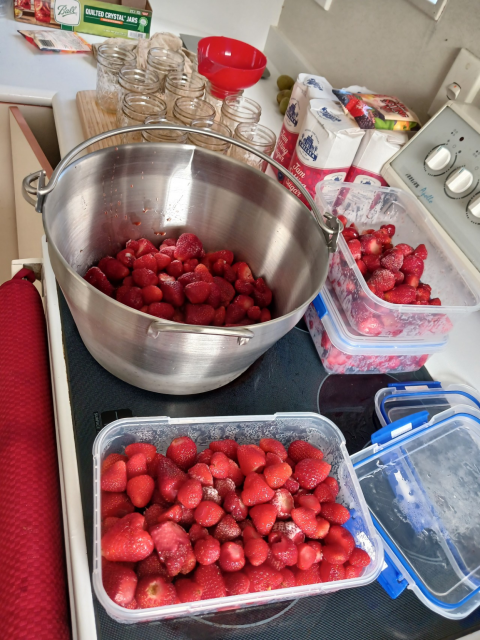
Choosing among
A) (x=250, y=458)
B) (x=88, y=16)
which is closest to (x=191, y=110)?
(x=88, y=16)

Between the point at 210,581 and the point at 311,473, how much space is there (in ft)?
0.57

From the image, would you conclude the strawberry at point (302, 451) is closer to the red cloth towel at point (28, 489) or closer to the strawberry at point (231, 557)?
the strawberry at point (231, 557)

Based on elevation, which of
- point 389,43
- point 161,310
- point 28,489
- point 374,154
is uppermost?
point 389,43

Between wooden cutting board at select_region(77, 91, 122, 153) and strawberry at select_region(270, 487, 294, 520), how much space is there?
0.80 meters

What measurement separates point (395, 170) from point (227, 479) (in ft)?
2.29

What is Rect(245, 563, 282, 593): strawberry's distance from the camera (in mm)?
499

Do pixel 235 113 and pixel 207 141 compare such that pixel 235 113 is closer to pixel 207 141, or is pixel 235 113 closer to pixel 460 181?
pixel 207 141

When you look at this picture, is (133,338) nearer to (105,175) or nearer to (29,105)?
(105,175)

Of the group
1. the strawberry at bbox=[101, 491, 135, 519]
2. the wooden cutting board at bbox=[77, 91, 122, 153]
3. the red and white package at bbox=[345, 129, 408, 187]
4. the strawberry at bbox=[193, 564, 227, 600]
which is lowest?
the wooden cutting board at bbox=[77, 91, 122, 153]

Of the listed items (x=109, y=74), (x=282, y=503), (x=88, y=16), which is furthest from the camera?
(x=88, y=16)

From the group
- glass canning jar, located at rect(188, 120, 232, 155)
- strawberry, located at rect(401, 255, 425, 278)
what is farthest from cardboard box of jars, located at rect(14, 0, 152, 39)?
strawberry, located at rect(401, 255, 425, 278)

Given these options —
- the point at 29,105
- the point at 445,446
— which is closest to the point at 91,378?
the point at 445,446

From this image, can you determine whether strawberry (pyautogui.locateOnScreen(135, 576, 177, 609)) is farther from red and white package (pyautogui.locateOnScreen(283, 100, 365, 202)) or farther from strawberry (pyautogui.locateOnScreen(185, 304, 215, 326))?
red and white package (pyautogui.locateOnScreen(283, 100, 365, 202))

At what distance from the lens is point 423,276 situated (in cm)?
90
